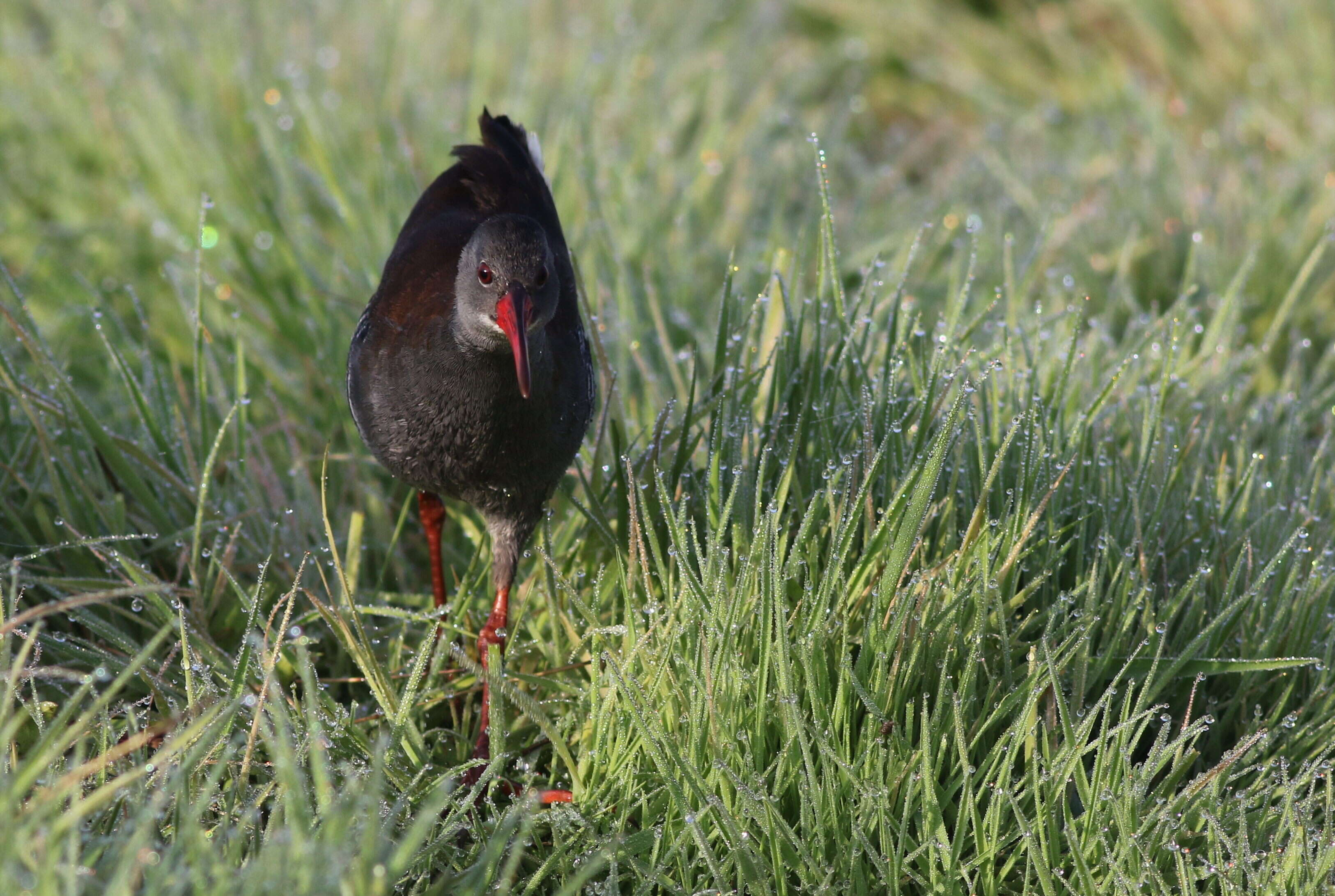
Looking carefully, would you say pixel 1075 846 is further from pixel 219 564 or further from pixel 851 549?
pixel 219 564

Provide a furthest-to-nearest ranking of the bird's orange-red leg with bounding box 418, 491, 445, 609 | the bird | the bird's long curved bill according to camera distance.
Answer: the bird's orange-red leg with bounding box 418, 491, 445, 609 → the bird → the bird's long curved bill

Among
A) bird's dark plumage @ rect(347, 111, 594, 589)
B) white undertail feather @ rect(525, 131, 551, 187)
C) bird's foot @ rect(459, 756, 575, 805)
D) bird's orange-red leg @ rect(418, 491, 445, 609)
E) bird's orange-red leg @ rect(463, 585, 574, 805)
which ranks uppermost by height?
white undertail feather @ rect(525, 131, 551, 187)

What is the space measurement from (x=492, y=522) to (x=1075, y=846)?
137 cm

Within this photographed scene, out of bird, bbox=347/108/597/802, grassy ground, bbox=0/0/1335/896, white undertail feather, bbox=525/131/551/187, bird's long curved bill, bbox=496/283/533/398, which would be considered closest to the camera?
grassy ground, bbox=0/0/1335/896

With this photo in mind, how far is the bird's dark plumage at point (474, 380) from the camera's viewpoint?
2.56 m

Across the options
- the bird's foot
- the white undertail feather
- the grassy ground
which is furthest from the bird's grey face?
the white undertail feather

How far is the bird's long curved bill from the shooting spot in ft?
7.83

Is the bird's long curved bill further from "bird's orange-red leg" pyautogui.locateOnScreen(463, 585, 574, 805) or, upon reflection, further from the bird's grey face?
"bird's orange-red leg" pyautogui.locateOnScreen(463, 585, 574, 805)

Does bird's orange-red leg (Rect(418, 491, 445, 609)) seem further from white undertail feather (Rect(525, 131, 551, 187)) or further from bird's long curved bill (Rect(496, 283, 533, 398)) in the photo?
white undertail feather (Rect(525, 131, 551, 187))

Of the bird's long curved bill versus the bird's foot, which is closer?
the bird's long curved bill

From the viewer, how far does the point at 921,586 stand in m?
2.47

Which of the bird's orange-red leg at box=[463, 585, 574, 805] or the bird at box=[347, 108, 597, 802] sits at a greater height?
the bird at box=[347, 108, 597, 802]

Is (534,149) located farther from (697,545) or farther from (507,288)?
(697,545)

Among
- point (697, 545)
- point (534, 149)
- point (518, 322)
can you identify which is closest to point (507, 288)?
point (518, 322)
